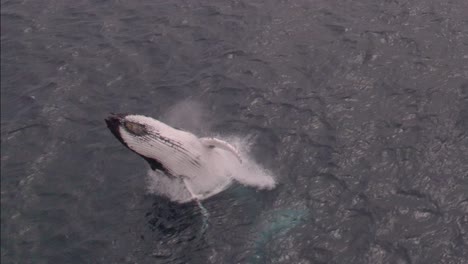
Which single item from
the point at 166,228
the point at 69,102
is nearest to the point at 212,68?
the point at 69,102

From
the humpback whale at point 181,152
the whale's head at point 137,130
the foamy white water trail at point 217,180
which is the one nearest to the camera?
the whale's head at point 137,130

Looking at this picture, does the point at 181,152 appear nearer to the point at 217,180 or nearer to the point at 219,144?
the point at 219,144

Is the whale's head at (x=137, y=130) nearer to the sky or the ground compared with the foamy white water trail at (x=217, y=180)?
nearer to the sky

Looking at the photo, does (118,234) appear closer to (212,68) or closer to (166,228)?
(166,228)

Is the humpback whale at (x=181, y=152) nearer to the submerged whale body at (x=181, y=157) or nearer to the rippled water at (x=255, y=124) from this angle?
the submerged whale body at (x=181, y=157)

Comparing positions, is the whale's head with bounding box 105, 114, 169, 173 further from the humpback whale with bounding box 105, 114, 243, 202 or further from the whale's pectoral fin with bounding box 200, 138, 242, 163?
the whale's pectoral fin with bounding box 200, 138, 242, 163

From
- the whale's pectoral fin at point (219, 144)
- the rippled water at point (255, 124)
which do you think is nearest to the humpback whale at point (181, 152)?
the whale's pectoral fin at point (219, 144)
